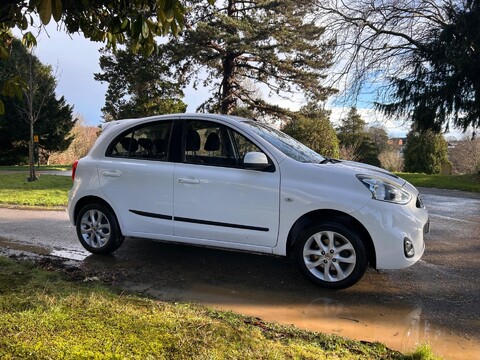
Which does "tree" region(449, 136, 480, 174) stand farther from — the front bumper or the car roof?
the car roof

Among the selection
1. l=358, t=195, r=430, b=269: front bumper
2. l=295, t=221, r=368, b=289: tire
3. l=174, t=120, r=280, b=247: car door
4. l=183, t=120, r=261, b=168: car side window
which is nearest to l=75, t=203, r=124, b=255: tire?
l=174, t=120, r=280, b=247: car door

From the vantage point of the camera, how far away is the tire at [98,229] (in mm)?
5074

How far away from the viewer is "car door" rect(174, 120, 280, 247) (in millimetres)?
4246

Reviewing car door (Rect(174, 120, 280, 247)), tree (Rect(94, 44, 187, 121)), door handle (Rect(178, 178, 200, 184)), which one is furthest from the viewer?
tree (Rect(94, 44, 187, 121))

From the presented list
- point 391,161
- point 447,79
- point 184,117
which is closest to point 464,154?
point 391,161

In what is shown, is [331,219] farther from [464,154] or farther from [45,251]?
[464,154]

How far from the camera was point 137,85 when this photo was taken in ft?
71.3

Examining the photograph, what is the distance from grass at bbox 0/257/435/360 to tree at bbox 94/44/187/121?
61.4 feet

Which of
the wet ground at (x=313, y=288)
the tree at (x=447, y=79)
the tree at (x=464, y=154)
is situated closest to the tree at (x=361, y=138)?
the tree at (x=464, y=154)

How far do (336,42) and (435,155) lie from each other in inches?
675

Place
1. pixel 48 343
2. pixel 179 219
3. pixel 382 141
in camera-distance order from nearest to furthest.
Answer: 1. pixel 48 343
2. pixel 179 219
3. pixel 382 141

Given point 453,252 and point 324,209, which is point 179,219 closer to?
point 324,209

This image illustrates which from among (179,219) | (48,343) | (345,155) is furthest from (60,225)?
(345,155)

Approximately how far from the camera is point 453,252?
5.65 metres
